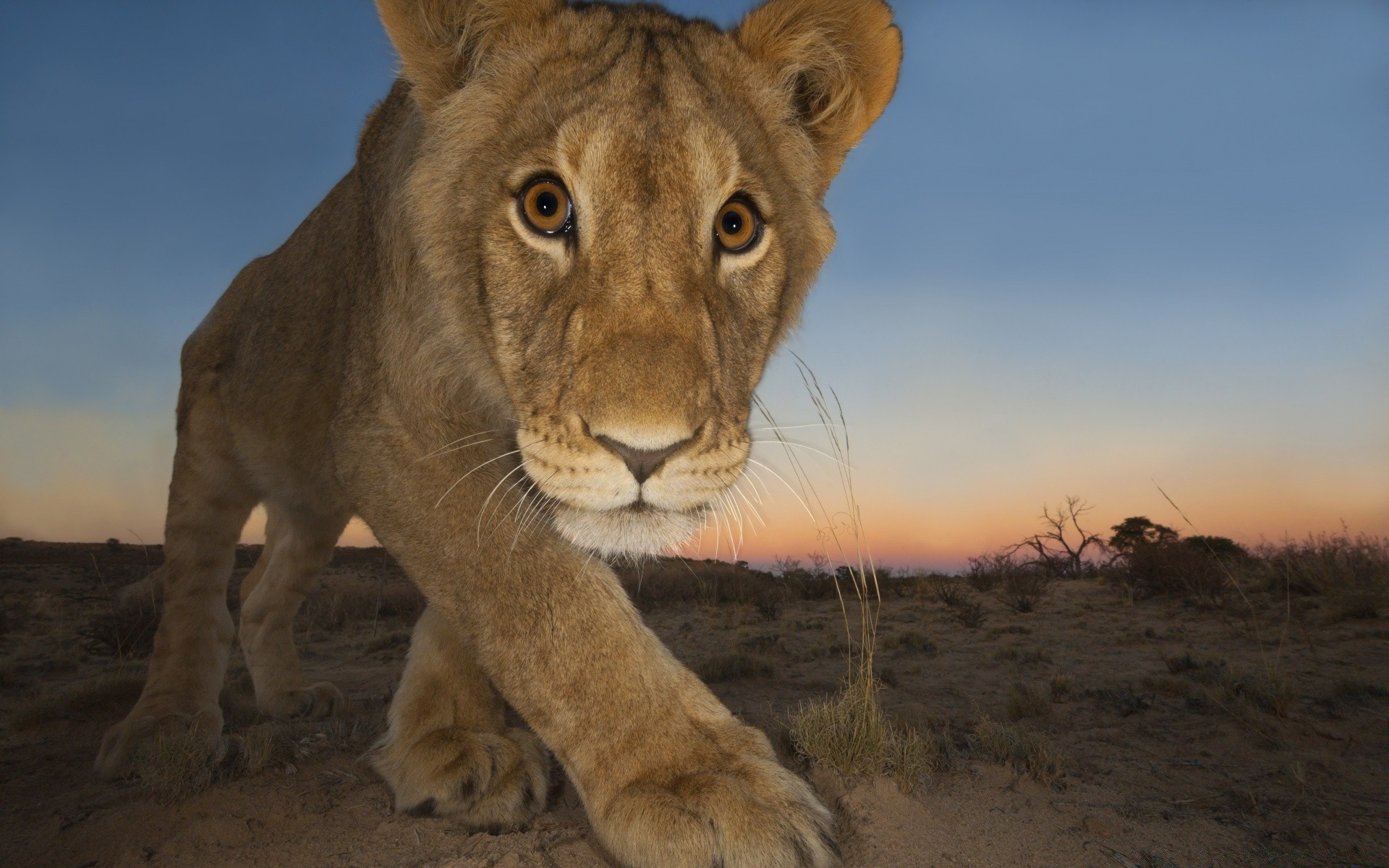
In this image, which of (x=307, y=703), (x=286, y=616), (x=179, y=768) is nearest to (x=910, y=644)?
(x=307, y=703)

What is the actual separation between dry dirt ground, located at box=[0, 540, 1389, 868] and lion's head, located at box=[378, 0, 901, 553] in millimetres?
1204

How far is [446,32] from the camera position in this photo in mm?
3215

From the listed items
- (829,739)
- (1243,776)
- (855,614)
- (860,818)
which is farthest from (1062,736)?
(855,614)

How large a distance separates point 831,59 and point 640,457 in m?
2.21

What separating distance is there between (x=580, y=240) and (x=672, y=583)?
11728 mm

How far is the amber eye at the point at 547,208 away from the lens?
276 centimetres

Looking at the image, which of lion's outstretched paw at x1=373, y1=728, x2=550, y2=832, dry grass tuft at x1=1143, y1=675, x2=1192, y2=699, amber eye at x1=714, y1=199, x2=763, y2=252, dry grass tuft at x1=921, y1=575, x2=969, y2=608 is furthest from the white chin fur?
dry grass tuft at x1=921, y1=575, x2=969, y2=608

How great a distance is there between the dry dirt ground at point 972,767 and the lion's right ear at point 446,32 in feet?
8.63

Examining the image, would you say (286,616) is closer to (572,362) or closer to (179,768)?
(179,768)

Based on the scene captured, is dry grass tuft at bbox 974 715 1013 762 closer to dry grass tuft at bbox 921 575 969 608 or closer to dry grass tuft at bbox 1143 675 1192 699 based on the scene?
dry grass tuft at bbox 1143 675 1192 699

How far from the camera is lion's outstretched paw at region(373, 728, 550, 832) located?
2.79 m

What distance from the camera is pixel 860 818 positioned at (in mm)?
2744

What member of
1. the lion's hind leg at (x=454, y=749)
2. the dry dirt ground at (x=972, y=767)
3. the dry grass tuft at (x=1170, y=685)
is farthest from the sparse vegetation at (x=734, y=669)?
the lion's hind leg at (x=454, y=749)

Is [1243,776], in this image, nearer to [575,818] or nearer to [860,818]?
[860,818]
